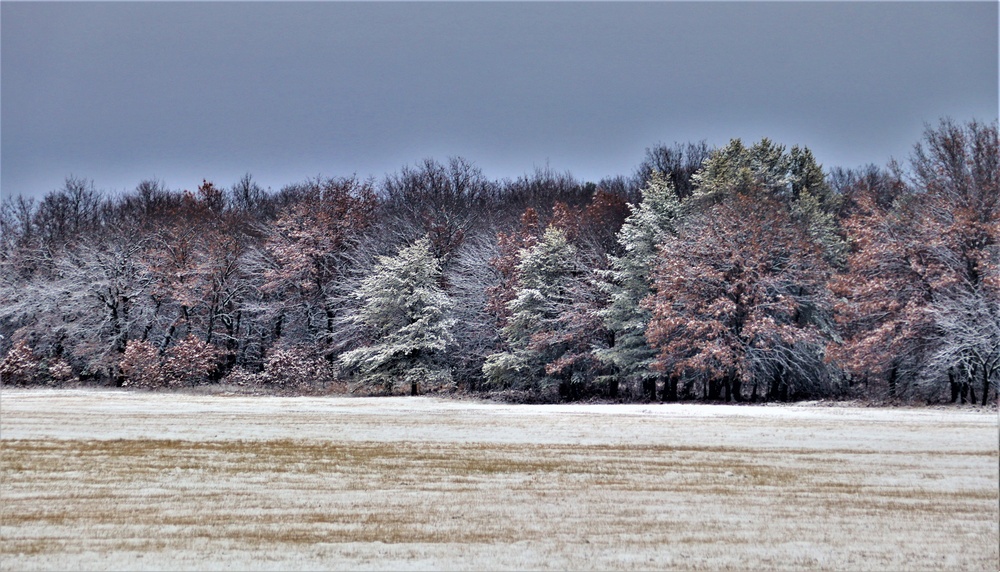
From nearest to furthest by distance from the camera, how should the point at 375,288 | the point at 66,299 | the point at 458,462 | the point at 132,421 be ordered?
the point at 458,462, the point at 132,421, the point at 375,288, the point at 66,299

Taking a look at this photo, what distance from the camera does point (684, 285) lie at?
33.6m

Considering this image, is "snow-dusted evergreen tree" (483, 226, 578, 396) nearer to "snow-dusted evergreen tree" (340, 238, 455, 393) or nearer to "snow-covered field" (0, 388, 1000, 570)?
Result: "snow-dusted evergreen tree" (340, 238, 455, 393)

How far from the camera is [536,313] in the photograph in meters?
37.0

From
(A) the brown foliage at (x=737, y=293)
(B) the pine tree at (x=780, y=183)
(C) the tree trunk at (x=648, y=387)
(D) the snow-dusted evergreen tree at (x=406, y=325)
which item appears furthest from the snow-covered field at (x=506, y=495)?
(D) the snow-dusted evergreen tree at (x=406, y=325)

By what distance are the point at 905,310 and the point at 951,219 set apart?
149 inches

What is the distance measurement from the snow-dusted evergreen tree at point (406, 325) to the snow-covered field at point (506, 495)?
55.2 ft

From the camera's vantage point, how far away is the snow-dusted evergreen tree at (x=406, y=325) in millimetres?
39344

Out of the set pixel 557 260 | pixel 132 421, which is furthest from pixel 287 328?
pixel 132 421

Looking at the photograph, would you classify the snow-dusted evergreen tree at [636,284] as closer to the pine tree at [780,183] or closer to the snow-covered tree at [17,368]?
the pine tree at [780,183]

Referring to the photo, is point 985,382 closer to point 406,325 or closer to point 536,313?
point 536,313

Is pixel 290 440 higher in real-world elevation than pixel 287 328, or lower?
lower

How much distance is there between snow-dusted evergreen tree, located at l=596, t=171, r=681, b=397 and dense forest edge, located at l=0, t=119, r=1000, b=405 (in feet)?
0.42

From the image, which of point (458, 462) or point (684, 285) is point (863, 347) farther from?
point (458, 462)

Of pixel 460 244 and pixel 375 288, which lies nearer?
pixel 375 288
